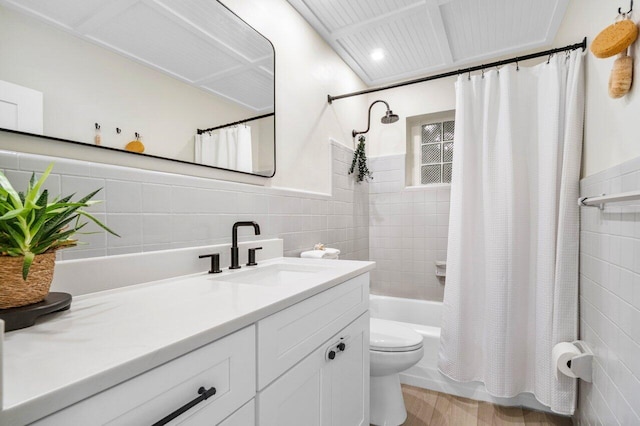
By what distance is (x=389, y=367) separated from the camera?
5.32 ft

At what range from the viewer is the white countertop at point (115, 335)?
0.39m

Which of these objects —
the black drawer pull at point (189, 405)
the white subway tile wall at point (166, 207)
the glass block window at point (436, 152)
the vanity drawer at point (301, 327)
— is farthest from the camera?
the glass block window at point (436, 152)

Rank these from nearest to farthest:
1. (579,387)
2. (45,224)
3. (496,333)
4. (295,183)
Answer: (45,224) < (579,387) < (496,333) < (295,183)

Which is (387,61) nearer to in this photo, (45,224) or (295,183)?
(295,183)

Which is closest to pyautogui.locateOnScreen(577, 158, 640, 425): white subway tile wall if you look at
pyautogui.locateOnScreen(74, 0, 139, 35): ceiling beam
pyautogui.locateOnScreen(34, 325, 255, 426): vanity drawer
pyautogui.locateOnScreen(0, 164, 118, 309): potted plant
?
pyautogui.locateOnScreen(34, 325, 255, 426): vanity drawer

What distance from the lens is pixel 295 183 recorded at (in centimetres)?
190

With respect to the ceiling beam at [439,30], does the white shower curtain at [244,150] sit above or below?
below

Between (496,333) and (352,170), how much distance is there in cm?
155

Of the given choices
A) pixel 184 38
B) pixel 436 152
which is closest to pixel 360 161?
pixel 436 152

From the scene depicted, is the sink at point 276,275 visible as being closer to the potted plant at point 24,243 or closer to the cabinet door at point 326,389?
the cabinet door at point 326,389

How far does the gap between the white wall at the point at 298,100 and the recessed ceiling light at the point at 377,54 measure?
0.89 feet

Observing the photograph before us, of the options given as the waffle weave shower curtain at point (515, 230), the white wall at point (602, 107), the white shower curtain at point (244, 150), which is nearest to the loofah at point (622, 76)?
the white wall at point (602, 107)

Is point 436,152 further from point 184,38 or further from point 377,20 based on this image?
point 184,38

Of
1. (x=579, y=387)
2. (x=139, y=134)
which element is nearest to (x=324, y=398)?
(x=139, y=134)
